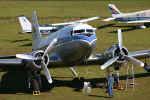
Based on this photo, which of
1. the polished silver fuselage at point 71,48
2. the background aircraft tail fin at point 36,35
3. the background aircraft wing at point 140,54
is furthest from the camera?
the background aircraft tail fin at point 36,35

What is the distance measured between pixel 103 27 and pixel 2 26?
71.7 feet

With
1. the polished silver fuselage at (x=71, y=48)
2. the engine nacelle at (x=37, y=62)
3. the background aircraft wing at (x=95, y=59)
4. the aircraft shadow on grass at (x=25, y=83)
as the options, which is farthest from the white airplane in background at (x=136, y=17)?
the engine nacelle at (x=37, y=62)

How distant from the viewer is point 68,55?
23.4 metres

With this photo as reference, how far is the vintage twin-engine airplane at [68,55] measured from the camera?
22219mm

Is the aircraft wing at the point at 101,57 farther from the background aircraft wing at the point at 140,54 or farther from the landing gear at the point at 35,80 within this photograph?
the landing gear at the point at 35,80

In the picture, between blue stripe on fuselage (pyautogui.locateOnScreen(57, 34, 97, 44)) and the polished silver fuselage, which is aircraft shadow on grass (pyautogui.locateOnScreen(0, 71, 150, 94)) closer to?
the polished silver fuselage

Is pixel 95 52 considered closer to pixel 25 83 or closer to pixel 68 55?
pixel 25 83

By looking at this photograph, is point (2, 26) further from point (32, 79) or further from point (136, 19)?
point (32, 79)

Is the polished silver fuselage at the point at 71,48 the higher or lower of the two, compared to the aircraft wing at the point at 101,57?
higher

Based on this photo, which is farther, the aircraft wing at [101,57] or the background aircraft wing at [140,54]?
the background aircraft wing at [140,54]

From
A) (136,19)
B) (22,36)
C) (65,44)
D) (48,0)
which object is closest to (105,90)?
(65,44)

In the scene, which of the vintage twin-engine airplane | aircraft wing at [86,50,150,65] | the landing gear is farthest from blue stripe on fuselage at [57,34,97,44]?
the landing gear

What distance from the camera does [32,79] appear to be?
23500 mm

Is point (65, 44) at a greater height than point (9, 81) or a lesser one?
greater
